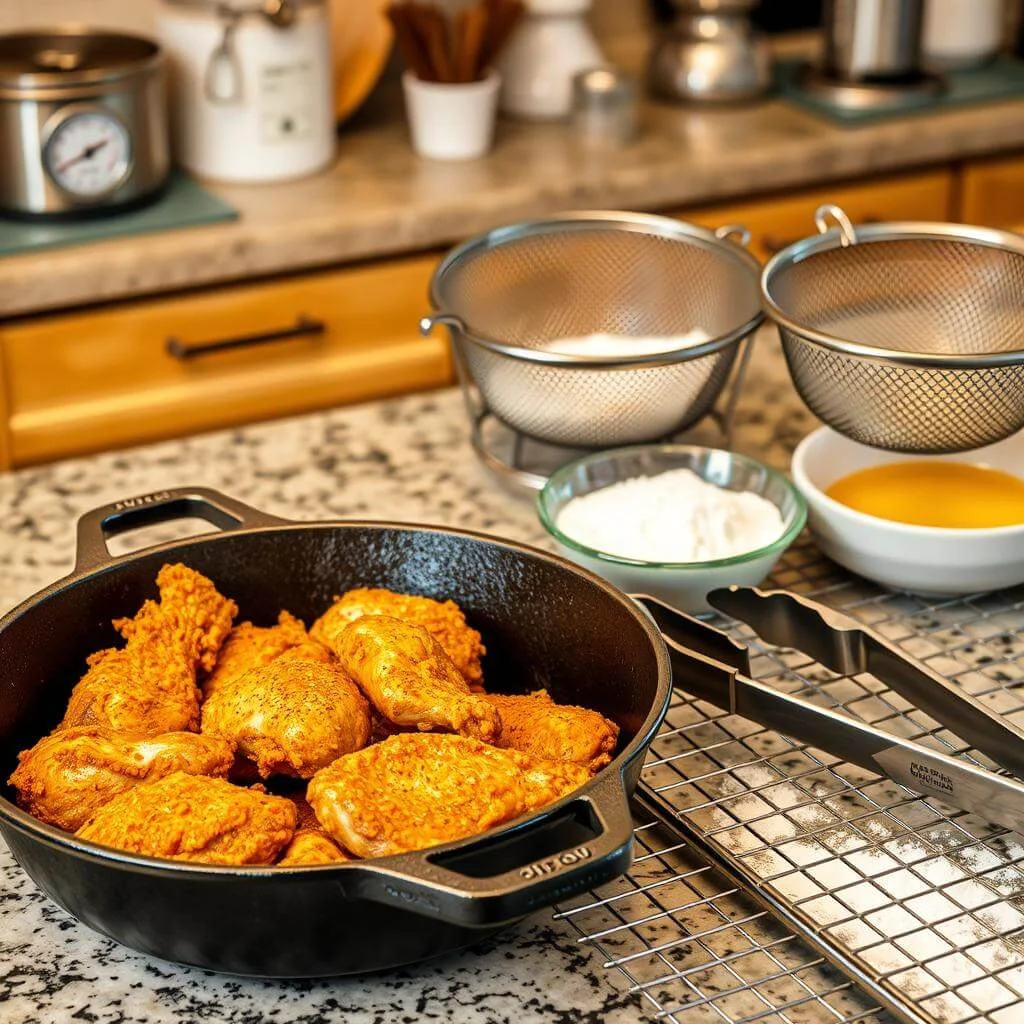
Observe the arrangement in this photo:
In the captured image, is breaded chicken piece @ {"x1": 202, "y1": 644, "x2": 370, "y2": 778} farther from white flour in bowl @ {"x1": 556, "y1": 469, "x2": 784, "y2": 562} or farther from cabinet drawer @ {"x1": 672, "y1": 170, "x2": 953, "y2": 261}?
cabinet drawer @ {"x1": 672, "y1": 170, "x2": 953, "y2": 261}

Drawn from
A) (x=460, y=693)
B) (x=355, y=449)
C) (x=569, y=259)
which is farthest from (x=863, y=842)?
(x=569, y=259)

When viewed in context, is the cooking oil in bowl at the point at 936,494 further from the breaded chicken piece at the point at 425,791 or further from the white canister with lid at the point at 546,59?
the white canister with lid at the point at 546,59

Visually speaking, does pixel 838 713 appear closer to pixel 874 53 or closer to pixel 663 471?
pixel 663 471

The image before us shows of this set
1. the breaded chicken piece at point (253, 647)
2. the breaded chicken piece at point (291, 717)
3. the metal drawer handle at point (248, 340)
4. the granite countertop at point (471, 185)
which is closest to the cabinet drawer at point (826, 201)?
the granite countertop at point (471, 185)

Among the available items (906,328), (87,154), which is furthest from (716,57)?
(906,328)

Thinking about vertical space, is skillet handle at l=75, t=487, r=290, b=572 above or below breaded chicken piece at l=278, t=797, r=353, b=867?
above

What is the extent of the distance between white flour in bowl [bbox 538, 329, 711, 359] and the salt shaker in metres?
1.04

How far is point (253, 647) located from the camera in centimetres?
95

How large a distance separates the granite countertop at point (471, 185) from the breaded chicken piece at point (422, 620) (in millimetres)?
1262

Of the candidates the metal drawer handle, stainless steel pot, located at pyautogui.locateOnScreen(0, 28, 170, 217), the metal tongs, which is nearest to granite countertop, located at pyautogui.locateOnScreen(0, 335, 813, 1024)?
the metal tongs

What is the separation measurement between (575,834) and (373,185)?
1697 millimetres

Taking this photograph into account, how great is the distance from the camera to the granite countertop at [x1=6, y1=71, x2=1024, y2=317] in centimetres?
211

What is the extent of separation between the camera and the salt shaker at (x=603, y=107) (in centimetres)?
244

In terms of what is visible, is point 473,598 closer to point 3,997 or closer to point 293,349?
point 3,997
